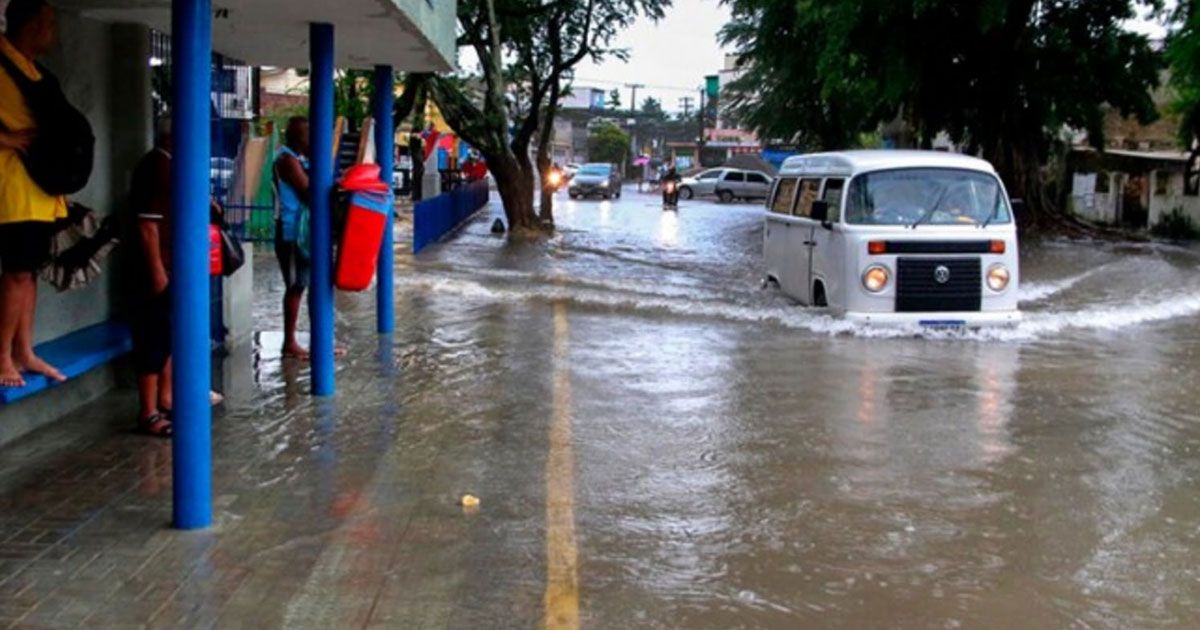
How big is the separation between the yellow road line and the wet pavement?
2cm

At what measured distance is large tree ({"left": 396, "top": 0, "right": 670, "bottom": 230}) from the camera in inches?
1086

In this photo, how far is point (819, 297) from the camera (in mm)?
13250

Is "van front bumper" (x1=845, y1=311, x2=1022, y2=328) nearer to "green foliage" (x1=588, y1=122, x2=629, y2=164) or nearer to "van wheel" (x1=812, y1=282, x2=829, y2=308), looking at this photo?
"van wheel" (x1=812, y1=282, x2=829, y2=308)

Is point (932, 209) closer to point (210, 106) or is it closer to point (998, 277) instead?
point (998, 277)

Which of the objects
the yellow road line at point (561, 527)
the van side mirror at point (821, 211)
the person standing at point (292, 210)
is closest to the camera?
the yellow road line at point (561, 527)

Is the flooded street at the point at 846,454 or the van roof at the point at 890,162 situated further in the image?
the van roof at the point at 890,162

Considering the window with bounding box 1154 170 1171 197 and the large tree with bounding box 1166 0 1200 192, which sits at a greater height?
the large tree with bounding box 1166 0 1200 192

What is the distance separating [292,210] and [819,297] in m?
6.10

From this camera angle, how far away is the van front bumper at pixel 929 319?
1210 centimetres

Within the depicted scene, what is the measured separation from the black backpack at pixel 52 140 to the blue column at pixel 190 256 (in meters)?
1.06

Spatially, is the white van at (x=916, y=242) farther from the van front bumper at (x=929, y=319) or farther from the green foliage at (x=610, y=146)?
the green foliage at (x=610, y=146)

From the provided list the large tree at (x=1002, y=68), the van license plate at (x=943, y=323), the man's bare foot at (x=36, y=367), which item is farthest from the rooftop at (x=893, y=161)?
the large tree at (x=1002, y=68)

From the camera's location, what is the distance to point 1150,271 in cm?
2147

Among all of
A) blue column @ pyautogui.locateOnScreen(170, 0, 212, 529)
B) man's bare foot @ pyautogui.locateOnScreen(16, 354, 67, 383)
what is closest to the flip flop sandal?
man's bare foot @ pyautogui.locateOnScreen(16, 354, 67, 383)
